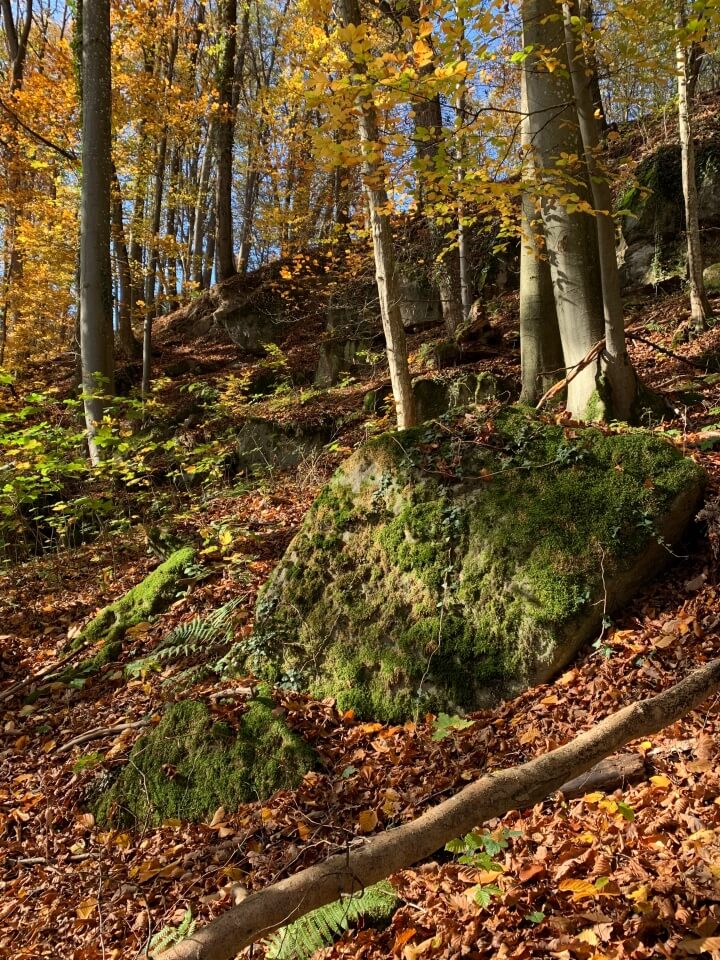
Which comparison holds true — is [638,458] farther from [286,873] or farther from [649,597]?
[286,873]

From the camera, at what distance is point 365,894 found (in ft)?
8.70

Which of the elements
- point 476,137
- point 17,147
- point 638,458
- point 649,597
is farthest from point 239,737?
point 17,147

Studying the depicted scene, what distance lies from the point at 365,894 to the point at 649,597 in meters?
2.62

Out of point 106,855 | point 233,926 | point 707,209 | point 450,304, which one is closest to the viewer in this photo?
point 233,926

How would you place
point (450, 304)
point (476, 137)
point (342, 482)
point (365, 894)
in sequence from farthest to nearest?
point (450, 304) < point (342, 482) < point (476, 137) < point (365, 894)

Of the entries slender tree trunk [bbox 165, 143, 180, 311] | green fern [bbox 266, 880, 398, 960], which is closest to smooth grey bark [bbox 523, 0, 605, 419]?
green fern [bbox 266, 880, 398, 960]

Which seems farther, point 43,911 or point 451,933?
point 43,911

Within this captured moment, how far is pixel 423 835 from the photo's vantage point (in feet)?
5.70

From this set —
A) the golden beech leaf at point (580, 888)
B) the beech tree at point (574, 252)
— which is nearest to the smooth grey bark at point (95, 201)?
the beech tree at point (574, 252)

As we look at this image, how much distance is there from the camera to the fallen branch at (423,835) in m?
1.49

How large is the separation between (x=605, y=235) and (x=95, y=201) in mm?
7461

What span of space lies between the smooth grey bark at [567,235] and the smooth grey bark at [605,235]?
20 cm

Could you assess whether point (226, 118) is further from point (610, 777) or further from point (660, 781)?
point (660, 781)

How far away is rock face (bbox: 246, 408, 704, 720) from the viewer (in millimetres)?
3775
